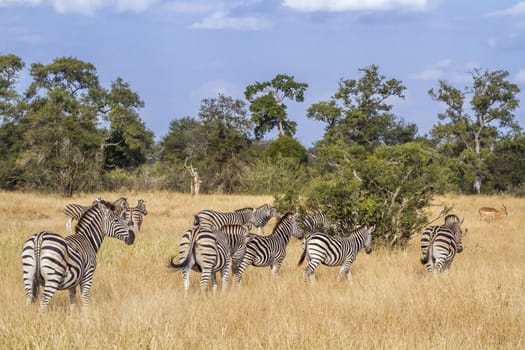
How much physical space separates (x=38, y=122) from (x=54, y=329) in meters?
35.1

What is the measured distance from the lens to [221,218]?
15648 millimetres

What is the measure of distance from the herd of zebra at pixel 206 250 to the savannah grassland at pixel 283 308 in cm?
32

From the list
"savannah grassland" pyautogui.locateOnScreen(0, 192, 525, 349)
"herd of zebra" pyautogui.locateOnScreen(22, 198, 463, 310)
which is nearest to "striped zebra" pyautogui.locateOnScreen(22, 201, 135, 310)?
"herd of zebra" pyautogui.locateOnScreen(22, 198, 463, 310)

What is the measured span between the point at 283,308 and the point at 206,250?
1680 millimetres

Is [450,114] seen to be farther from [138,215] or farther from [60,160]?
[138,215]

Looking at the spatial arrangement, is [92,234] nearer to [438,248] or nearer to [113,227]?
[113,227]

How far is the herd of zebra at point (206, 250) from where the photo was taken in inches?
255

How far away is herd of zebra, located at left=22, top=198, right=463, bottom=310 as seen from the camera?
6477 millimetres

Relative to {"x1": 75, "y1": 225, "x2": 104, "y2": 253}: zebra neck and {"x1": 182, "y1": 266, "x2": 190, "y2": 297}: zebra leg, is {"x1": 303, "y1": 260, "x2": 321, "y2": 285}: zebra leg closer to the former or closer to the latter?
{"x1": 182, "y1": 266, "x2": 190, "y2": 297}: zebra leg

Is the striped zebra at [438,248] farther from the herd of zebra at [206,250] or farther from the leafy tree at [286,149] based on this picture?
the leafy tree at [286,149]

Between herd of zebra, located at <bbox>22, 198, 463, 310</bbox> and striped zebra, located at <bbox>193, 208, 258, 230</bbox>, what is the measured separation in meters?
4.15

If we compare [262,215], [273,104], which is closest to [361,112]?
[273,104]

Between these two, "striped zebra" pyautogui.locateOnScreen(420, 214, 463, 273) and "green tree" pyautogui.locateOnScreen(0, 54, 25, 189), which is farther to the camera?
"green tree" pyautogui.locateOnScreen(0, 54, 25, 189)

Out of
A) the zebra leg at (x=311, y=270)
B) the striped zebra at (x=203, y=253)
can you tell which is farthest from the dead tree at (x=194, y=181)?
the striped zebra at (x=203, y=253)
